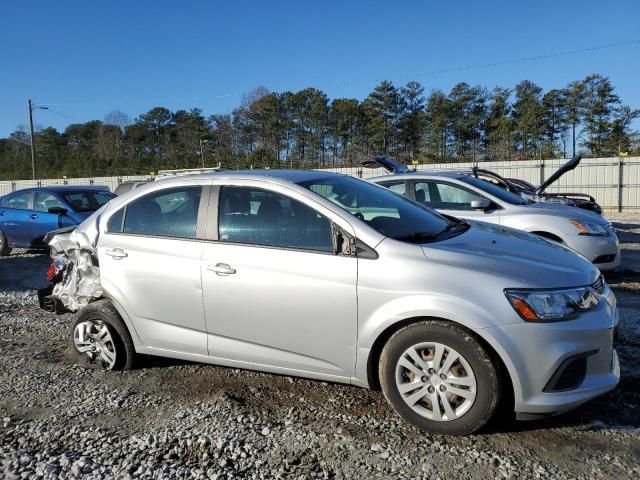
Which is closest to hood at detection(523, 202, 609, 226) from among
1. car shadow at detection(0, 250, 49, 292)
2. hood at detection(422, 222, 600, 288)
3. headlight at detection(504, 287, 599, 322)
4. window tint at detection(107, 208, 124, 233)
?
hood at detection(422, 222, 600, 288)

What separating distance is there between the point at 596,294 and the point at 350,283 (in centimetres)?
145

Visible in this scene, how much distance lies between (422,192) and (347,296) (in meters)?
4.76

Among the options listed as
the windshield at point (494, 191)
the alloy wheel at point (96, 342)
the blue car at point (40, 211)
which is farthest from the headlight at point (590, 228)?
the blue car at point (40, 211)

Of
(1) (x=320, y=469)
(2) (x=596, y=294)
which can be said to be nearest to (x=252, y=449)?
(1) (x=320, y=469)

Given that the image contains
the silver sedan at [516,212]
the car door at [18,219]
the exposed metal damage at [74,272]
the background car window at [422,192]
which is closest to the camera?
the exposed metal damage at [74,272]

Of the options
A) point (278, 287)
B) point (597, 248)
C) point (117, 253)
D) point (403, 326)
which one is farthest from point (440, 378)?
point (597, 248)

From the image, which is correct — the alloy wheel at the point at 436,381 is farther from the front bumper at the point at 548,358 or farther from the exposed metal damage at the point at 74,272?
the exposed metal damage at the point at 74,272

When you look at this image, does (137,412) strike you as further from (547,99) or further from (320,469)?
(547,99)

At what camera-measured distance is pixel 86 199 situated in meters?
10.6

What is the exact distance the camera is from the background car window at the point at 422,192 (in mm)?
7665

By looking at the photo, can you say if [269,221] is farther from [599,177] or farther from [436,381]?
[599,177]

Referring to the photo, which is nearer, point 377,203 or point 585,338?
point 585,338

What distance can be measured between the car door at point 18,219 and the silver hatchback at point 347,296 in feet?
23.1

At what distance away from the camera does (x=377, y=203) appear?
4035mm
